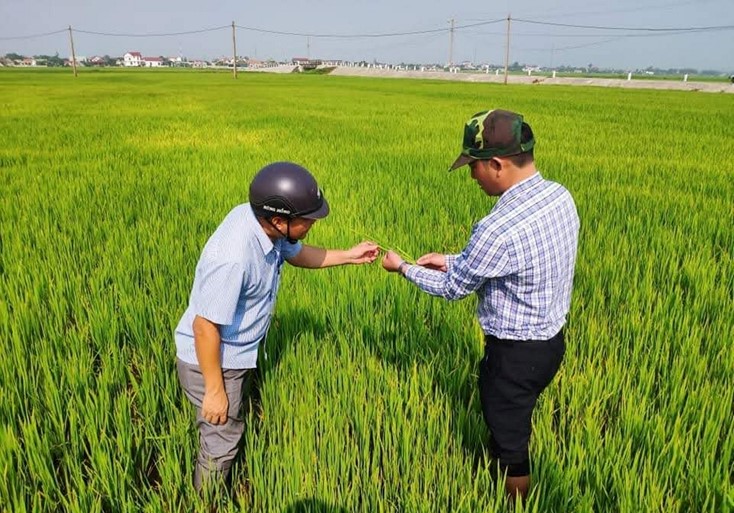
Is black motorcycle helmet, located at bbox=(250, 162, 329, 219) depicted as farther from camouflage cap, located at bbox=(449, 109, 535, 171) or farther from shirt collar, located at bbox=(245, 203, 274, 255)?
camouflage cap, located at bbox=(449, 109, 535, 171)

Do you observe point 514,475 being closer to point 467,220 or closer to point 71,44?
point 467,220

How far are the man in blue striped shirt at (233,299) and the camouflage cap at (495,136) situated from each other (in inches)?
19.0

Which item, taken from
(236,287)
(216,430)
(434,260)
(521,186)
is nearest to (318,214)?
(236,287)

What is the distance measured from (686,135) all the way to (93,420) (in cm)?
1054

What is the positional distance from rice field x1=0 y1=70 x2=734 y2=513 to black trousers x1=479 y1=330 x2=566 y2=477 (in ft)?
0.34

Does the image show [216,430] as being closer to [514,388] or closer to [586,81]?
[514,388]

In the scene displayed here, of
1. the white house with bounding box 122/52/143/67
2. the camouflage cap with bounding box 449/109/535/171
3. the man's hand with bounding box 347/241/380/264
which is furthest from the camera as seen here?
the white house with bounding box 122/52/143/67

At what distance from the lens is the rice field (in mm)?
1522

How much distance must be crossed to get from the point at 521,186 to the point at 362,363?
3.50 ft

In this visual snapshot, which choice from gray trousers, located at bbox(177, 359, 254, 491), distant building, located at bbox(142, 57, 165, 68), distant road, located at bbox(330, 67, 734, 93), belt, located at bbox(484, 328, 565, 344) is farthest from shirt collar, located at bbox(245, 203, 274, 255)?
distant building, located at bbox(142, 57, 165, 68)

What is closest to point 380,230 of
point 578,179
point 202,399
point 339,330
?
point 339,330

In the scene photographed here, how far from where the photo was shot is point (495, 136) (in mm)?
1359

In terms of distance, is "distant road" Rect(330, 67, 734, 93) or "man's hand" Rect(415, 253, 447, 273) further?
"distant road" Rect(330, 67, 734, 93)

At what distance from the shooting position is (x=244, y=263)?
4.64 feet
